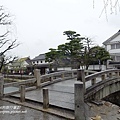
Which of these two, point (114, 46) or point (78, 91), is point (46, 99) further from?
point (114, 46)

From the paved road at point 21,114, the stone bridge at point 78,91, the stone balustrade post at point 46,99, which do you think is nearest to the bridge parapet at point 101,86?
the stone bridge at point 78,91

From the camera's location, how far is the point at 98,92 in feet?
30.6

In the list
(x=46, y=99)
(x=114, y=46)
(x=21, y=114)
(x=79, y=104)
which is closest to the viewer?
(x=79, y=104)

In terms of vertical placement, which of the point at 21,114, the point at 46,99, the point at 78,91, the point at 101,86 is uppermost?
the point at 78,91

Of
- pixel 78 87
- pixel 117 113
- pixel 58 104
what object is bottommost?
pixel 117 113

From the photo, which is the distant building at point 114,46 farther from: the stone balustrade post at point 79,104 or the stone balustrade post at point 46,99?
the stone balustrade post at point 79,104

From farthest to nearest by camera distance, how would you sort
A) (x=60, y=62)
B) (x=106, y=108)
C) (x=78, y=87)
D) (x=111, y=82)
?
(x=60, y=62) → (x=111, y=82) → (x=106, y=108) → (x=78, y=87)

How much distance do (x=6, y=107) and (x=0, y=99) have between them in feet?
6.32

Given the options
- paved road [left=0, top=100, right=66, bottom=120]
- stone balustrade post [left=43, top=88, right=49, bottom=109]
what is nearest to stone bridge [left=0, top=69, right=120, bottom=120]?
stone balustrade post [left=43, top=88, right=49, bottom=109]

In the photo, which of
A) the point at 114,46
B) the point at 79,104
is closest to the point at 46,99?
the point at 79,104

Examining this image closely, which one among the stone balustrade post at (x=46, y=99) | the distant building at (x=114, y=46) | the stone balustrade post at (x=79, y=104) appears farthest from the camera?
the distant building at (x=114, y=46)

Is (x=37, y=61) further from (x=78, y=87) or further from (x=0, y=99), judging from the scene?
(x=78, y=87)

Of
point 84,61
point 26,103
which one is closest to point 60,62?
point 84,61

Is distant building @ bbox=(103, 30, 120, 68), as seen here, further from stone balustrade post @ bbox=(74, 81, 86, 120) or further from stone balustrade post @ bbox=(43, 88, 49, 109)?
stone balustrade post @ bbox=(74, 81, 86, 120)
